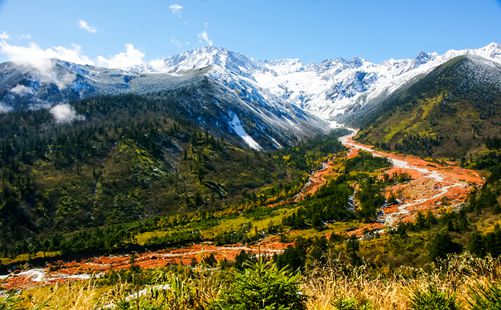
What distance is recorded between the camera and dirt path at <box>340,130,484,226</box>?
99.0 meters

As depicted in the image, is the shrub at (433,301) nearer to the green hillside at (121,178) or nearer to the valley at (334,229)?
the valley at (334,229)

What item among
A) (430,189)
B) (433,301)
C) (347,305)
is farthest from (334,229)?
(347,305)

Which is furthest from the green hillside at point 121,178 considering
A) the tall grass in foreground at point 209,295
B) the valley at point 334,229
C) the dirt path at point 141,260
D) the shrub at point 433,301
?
the shrub at point 433,301

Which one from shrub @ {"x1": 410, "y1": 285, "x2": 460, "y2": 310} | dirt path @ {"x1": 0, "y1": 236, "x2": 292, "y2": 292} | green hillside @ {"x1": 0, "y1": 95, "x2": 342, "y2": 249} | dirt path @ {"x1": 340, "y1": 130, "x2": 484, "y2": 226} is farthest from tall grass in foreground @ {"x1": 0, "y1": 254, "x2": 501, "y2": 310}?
green hillside @ {"x1": 0, "y1": 95, "x2": 342, "y2": 249}

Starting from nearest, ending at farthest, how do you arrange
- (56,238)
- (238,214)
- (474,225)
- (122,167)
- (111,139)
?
(474,225) < (56,238) < (238,214) < (122,167) < (111,139)

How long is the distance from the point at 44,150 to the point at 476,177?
162171 mm

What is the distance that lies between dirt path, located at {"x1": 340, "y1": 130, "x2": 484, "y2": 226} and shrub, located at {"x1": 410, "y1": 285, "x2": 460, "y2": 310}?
8679cm

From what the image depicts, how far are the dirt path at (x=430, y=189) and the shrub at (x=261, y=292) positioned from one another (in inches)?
3495

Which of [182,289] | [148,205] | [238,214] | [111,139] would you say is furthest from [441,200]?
[111,139]

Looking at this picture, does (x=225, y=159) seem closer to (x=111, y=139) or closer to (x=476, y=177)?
(x=111, y=139)

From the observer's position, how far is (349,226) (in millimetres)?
93000

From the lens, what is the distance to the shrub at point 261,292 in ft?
22.0

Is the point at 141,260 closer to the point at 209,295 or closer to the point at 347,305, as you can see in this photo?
the point at 209,295

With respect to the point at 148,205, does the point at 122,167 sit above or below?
above
